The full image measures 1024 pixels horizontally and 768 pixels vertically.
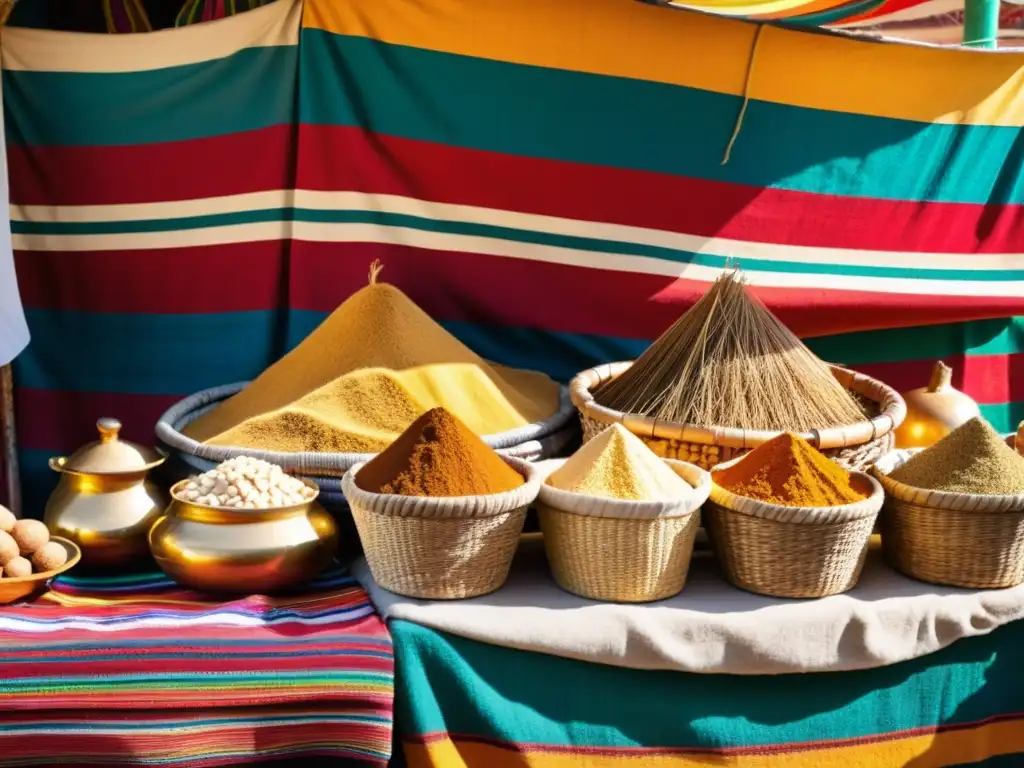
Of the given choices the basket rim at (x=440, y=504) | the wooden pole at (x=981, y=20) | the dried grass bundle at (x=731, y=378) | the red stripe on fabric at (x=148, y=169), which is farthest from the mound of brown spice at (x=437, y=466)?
the wooden pole at (x=981, y=20)

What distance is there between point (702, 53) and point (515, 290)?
0.59 m

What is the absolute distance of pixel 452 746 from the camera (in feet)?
4.72

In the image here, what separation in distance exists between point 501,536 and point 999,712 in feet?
2.55

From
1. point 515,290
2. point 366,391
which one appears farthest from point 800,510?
point 515,290

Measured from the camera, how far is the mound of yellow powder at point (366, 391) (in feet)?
5.77

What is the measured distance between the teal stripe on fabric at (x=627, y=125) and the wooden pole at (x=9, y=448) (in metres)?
0.76

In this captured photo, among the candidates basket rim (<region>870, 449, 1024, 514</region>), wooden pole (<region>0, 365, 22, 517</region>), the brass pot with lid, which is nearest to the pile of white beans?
the brass pot with lid

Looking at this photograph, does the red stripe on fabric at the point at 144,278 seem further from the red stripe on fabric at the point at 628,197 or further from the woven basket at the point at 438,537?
the woven basket at the point at 438,537

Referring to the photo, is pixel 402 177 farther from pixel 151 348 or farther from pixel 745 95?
pixel 745 95

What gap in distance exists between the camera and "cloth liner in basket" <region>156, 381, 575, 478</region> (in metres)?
1.69

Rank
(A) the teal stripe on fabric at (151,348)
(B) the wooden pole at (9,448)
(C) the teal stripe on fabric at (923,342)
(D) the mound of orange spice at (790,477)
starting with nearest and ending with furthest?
(D) the mound of orange spice at (790,477) → (B) the wooden pole at (9,448) → (A) the teal stripe on fabric at (151,348) → (C) the teal stripe on fabric at (923,342)

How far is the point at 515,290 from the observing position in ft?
7.53

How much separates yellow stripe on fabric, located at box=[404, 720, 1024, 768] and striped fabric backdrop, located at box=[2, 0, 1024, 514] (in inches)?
38.9

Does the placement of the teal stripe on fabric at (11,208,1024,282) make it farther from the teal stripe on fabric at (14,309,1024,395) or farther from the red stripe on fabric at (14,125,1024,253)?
the teal stripe on fabric at (14,309,1024,395)
